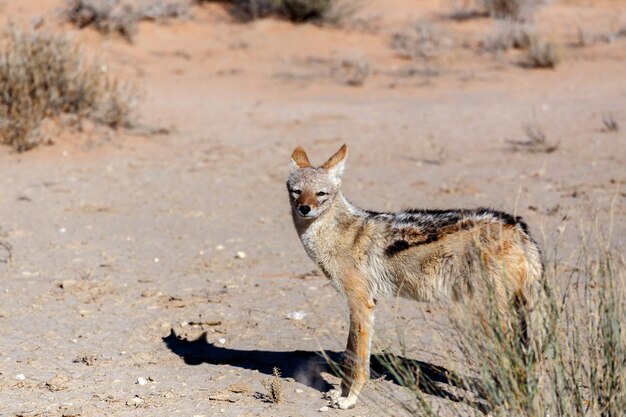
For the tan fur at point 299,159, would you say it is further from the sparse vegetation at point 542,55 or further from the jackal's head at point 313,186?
the sparse vegetation at point 542,55

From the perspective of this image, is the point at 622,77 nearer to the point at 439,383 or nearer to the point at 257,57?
the point at 257,57

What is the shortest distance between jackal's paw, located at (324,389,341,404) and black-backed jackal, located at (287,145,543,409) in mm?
11

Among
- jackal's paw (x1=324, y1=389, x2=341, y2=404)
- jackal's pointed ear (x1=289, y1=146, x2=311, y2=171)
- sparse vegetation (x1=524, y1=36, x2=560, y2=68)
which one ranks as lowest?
jackal's paw (x1=324, y1=389, x2=341, y2=404)

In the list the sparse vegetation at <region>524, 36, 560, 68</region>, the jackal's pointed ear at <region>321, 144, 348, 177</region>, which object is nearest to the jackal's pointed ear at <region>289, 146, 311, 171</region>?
the jackal's pointed ear at <region>321, 144, 348, 177</region>

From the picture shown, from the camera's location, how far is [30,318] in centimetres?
728

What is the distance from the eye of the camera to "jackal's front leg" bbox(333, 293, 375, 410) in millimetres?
5598

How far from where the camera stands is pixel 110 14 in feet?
67.7

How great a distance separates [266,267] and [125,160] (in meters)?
4.82

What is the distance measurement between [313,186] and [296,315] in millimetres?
1353

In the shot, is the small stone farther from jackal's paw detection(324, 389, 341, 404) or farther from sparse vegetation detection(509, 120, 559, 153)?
sparse vegetation detection(509, 120, 559, 153)

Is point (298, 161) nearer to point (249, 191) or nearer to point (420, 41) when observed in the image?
point (249, 191)

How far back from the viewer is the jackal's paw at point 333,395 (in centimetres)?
570

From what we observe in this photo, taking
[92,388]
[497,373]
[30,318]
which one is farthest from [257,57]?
[497,373]

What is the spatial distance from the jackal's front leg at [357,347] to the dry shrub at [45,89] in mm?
8112
